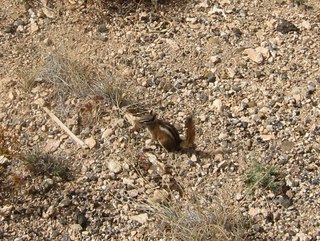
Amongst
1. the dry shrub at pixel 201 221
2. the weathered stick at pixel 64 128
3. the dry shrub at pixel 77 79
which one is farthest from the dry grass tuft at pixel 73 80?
the dry shrub at pixel 201 221

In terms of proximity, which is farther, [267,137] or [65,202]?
[267,137]

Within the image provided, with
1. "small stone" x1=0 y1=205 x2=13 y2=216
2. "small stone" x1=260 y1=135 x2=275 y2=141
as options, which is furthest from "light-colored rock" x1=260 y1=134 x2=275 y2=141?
"small stone" x1=0 y1=205 x2=13 y2=216

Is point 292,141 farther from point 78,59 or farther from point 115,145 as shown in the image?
point 78,59

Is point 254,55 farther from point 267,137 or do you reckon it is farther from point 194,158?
point 194,158

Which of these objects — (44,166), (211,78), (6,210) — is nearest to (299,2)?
(211,78)

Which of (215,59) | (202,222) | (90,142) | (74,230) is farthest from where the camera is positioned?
(215,59)

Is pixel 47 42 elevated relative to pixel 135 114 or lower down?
elevated

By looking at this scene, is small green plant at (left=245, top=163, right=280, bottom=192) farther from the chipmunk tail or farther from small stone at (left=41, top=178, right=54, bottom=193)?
small stone at (left=41, top=178, right=54, bottom=193)

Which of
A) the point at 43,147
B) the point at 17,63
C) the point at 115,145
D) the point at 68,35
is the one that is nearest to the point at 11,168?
the point at 43,147
